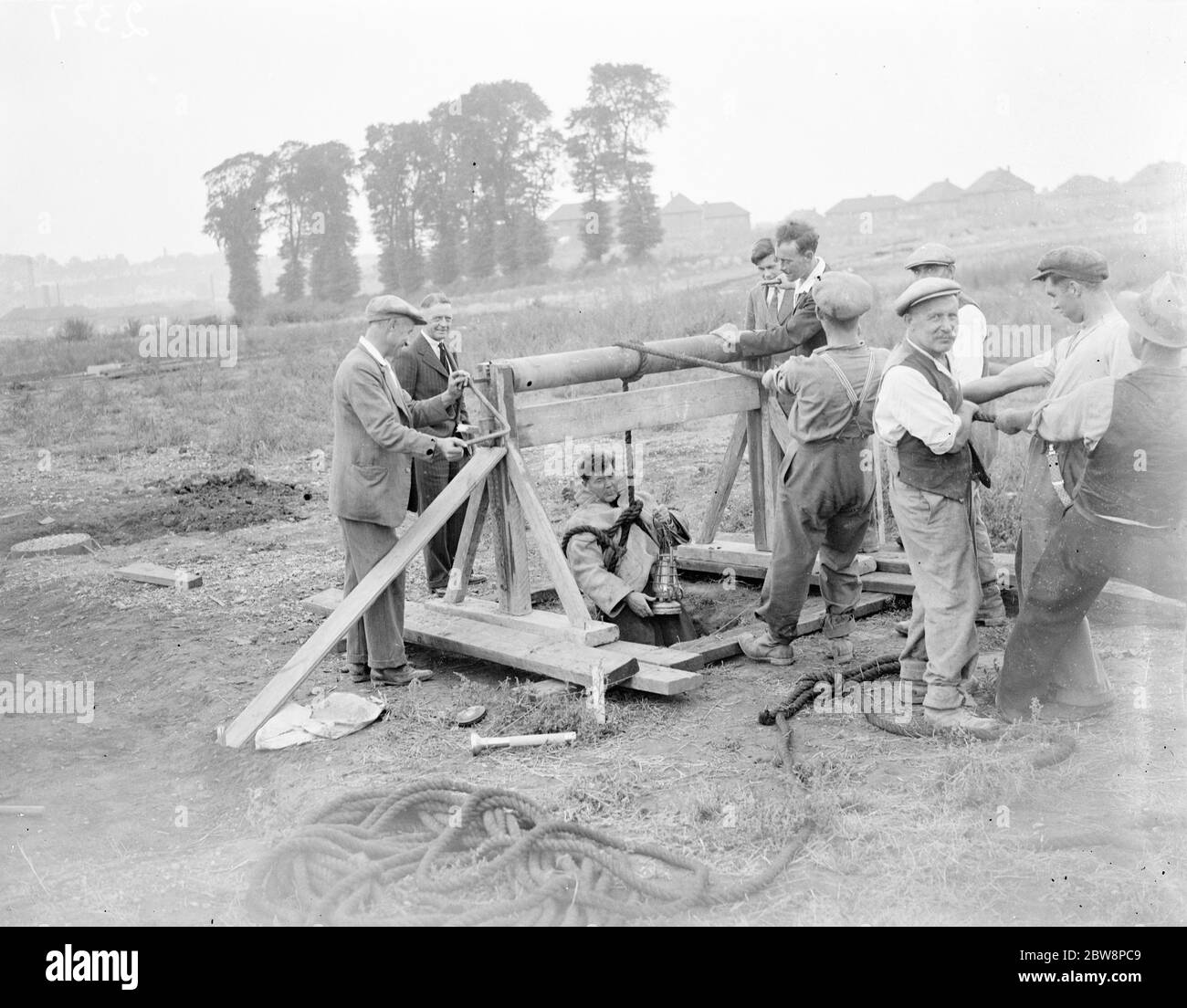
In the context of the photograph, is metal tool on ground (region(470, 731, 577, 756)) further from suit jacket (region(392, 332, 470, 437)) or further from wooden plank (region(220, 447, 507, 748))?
suit jacket (region(392, 332, 470, 437))

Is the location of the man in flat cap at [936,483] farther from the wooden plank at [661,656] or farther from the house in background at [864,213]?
the house in background at [864,213]

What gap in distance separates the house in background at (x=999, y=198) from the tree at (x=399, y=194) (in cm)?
2642

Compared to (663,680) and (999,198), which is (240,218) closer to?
(999,198)

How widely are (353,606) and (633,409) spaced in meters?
2.05

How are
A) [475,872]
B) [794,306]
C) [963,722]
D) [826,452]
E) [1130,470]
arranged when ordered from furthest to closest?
[794,306] → [826,452] → [963,722] → [1130,470] → [475,872]

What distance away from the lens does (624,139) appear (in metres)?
51.5

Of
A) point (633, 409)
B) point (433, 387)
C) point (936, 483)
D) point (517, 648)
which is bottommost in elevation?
point (517, 648)

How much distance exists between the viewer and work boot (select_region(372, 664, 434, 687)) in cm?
660

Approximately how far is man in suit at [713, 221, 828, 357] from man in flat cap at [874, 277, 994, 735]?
1.86 meters

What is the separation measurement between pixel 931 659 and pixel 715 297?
798 inches

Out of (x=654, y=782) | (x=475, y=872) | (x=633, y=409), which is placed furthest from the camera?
(x=633, y=409)

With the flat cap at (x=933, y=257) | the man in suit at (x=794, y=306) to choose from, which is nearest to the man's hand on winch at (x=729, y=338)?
the man in suit at (x=794, y=306)

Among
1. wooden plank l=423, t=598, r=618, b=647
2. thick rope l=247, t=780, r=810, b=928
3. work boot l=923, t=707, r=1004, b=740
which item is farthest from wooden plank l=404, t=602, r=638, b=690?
work boot l=923, t=707, r=1004, b=740

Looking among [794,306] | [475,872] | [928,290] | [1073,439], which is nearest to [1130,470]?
[1073,439]
